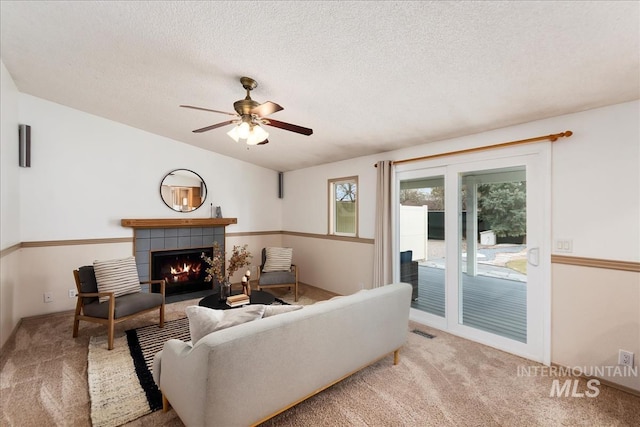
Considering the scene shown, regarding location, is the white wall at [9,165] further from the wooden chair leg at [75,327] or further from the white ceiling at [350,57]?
the wooden chair leg at [75,327]

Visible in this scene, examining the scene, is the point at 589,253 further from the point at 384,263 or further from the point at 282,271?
the point at 282,271

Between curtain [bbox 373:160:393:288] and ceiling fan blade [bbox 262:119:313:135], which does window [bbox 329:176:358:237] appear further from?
ceiling fan blade [bbox 262:119:313:135]

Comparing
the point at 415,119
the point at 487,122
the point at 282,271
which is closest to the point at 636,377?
the point at 487,122

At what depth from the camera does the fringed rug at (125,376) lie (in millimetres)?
2064

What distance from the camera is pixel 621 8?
1505 millimetres

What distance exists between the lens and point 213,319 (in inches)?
72.4

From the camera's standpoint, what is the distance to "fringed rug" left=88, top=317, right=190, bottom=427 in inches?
81.3

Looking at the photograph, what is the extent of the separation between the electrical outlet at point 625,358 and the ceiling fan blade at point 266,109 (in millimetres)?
3356

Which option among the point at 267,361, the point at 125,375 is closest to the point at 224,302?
the point at 125,375

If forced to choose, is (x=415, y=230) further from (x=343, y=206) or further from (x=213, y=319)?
(x=213, y=319)

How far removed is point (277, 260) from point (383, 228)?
2004mm

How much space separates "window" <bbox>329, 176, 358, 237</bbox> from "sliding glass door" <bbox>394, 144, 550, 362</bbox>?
918 millimetres

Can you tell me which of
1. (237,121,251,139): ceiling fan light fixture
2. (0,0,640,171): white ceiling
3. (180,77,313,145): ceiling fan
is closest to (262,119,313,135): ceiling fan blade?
(180,77,313,145): ceiling fan

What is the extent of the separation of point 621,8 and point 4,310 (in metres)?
5.59
